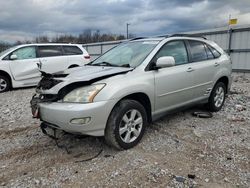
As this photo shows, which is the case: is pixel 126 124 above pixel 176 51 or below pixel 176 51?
below

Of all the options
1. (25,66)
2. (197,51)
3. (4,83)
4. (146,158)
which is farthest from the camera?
(25,66)

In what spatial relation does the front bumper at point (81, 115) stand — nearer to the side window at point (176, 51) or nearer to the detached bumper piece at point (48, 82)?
the detached bumper piece at point (48, 82)

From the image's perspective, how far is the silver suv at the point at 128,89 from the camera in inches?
131

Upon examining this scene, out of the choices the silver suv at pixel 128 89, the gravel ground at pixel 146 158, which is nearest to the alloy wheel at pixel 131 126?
the silver suv at pixel 128 89

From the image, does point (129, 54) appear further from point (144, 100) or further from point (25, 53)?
point (25, 53)

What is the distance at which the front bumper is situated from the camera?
3.24m

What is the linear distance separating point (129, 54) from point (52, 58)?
620cm

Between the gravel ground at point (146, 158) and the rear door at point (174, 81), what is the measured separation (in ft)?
1.79

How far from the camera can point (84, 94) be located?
3.36 m

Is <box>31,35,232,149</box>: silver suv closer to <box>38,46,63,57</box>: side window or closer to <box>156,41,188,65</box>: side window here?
<box>156,41,188,65</box>: side window

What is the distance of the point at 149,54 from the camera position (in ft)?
13.6

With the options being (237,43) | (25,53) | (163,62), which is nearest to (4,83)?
(25,53)

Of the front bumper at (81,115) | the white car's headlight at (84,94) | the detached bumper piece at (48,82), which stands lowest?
the front bumper at (81,115)

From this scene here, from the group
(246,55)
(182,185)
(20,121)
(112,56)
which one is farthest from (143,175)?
(246,55)
